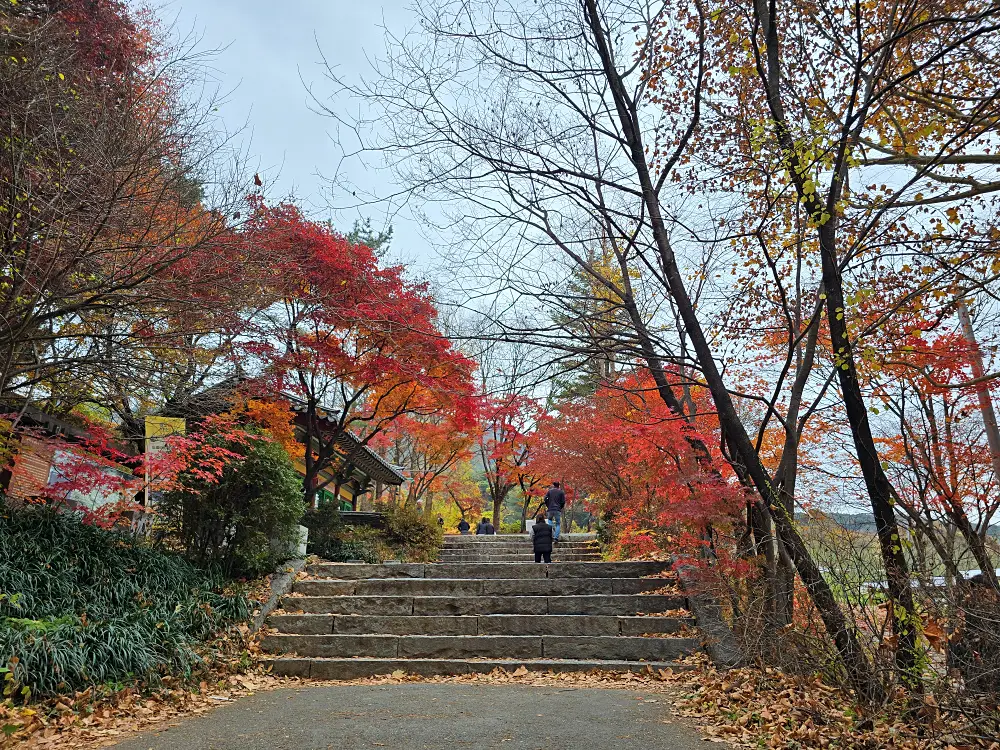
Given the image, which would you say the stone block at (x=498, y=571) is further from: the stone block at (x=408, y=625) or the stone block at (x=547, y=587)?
the stone block at (x=408, y=625)

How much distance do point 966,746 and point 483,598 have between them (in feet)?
18.9

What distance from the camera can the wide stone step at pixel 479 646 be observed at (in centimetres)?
732

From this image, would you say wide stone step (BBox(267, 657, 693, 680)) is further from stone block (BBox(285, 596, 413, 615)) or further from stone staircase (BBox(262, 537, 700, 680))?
stone block (BBox(285, 596, 413, 615))

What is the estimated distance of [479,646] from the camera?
25.0 feet

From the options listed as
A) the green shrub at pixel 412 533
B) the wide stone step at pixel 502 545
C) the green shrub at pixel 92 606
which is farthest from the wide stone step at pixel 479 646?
the wide stone step at pixel 502 545

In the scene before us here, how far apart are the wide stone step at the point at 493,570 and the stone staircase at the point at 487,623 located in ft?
0.07

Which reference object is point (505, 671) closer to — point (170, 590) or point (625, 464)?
point (170, 590)

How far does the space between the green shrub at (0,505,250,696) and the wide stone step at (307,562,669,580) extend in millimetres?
2139

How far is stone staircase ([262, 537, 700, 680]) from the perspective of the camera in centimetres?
729

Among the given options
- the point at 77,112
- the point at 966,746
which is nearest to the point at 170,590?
the point at 77,112

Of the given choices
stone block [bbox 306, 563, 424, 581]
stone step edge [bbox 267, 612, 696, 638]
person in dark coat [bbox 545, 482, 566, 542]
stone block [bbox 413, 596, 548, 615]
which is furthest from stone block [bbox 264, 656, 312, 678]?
person in dark coat [bbox 545, 482, 566, 542]

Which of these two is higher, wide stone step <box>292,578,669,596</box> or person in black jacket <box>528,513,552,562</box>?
person in black jacket <box>528,513,552,562</box>

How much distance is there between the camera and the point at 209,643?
7.41 m

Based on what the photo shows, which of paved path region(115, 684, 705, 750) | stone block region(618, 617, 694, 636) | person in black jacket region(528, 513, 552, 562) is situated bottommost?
paved path region(115, 684, 705, 750)
